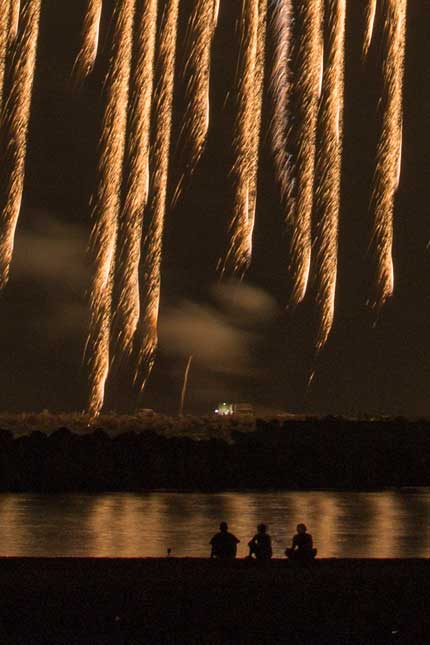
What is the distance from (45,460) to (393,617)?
1537 inches

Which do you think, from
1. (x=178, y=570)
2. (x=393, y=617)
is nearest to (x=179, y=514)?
(x=178, y=570)

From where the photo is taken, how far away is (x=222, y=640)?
12977 millimetres

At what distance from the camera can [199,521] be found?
38.9 meters

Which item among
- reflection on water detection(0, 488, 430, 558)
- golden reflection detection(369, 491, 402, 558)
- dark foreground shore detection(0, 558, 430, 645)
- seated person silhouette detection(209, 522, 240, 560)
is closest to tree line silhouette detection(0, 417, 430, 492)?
reflection on water detection(0, 488, 430, 558)

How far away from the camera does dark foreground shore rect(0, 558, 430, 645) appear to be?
13195 millimetres

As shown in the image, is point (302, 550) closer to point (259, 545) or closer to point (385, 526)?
point (259, 545)

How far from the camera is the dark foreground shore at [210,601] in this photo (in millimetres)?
13195

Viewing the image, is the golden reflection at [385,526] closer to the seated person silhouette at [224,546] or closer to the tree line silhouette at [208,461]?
the tree line silhouette at [208,461]

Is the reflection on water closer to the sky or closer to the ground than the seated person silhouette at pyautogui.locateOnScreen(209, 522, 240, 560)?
closer to the ground

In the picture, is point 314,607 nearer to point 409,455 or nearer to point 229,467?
point 229,467

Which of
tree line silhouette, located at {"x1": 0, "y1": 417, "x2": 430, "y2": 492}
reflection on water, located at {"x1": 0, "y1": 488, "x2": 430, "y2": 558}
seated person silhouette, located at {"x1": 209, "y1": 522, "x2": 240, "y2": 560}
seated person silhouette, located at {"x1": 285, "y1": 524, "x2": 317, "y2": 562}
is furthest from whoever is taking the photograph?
tree line silhouette, located at {"x1": 0, "y1": 417, "x2": 430, "y2": 492}

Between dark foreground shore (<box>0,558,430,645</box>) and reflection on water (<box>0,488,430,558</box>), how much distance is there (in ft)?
42.9

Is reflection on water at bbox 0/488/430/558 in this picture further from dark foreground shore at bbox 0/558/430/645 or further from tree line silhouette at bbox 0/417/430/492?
dark foreground shore at bbox 0/558/430/645

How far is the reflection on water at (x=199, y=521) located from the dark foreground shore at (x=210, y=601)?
42.9 feet
